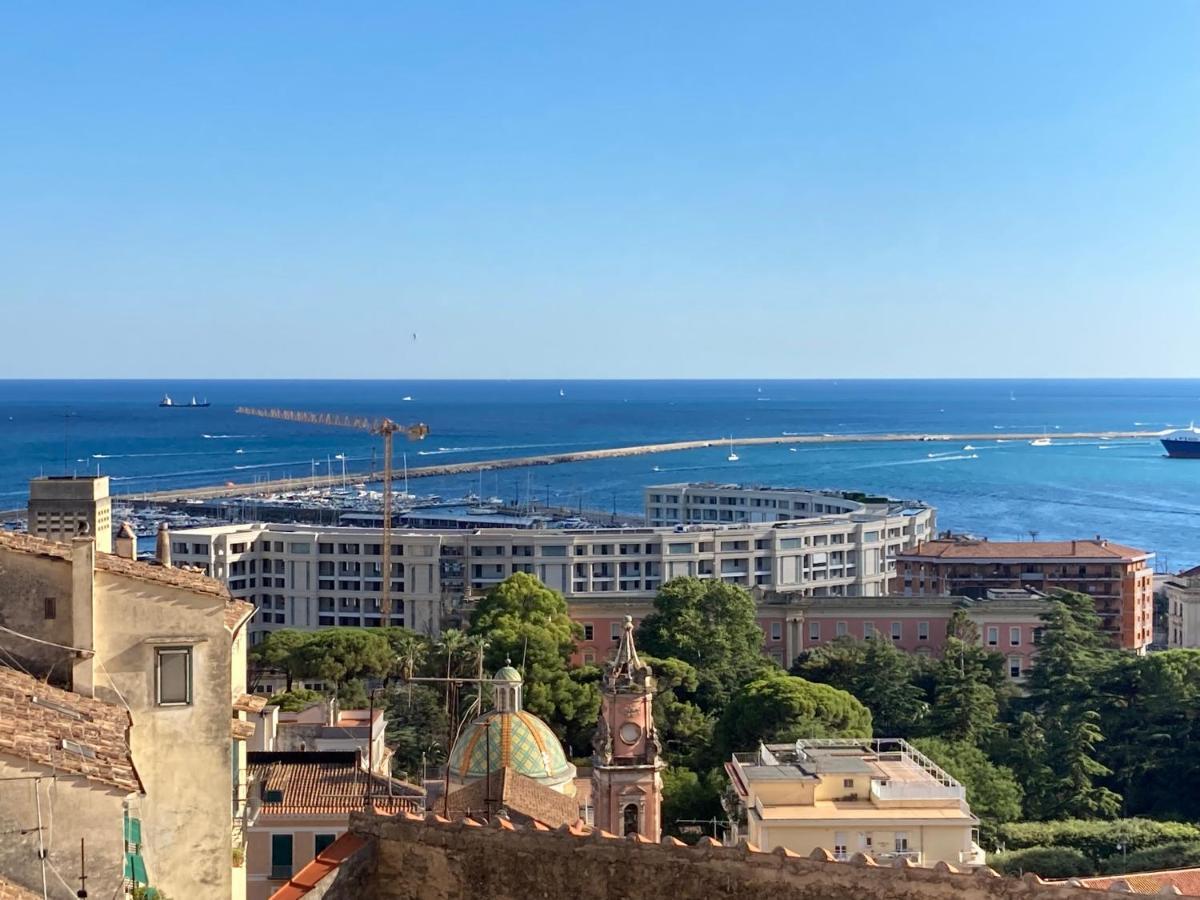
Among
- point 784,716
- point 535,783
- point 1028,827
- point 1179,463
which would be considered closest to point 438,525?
point 784,716

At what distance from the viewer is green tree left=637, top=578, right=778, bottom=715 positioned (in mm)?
53531

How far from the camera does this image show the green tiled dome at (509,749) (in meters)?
26.8

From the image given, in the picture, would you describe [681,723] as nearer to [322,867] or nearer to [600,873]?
[322,867]

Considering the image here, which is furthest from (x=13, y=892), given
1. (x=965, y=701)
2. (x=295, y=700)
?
(x=965, y=701)

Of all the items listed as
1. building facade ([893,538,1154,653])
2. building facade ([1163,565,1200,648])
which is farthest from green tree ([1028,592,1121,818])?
building facade ([893,538,1154,653])

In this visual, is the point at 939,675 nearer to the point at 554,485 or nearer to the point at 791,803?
the point at 791,803

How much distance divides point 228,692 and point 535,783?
11.6m

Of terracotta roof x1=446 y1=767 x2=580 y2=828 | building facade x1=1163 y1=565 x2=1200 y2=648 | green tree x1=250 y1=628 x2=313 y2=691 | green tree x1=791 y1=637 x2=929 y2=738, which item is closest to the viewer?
terracotta roof x1=446 y1=767 x2=580 y2=828

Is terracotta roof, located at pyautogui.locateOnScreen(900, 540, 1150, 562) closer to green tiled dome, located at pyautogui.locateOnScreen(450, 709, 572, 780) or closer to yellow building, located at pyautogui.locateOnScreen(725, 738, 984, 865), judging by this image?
yellow building, located at pyautogui.locateOnScreen(725, 738, 984, 865)

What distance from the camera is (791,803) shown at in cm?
2947

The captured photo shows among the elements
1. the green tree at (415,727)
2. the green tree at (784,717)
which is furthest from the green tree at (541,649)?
the green tree at (784,717)

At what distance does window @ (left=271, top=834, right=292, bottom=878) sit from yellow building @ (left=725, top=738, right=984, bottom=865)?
29.8ft

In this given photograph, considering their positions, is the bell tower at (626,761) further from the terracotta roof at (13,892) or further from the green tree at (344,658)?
the terracotta roof at (13,892)

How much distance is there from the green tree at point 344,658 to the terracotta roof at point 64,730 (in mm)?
38739
